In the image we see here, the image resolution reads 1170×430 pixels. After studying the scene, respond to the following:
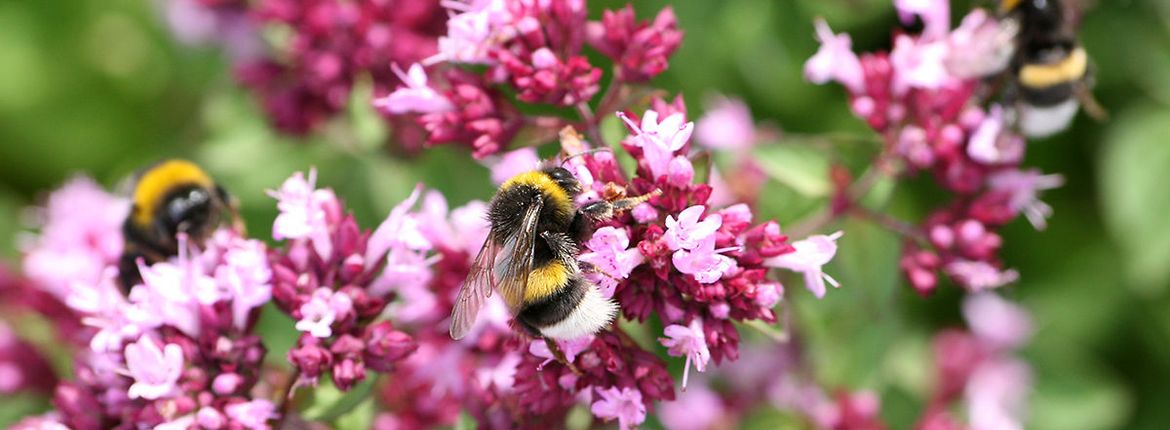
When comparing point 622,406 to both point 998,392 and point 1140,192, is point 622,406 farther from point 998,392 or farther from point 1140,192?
point 1140,192

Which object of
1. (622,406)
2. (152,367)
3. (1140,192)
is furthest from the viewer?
(1140,192)

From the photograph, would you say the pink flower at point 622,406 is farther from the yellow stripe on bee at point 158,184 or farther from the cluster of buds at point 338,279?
the yellow stripe on bee at point 158,184

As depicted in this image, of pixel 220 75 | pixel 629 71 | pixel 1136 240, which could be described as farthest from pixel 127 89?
pixel 1136 240

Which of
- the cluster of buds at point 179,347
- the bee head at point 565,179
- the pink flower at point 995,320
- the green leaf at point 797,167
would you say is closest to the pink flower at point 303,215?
the cluster of buds at point 179,347

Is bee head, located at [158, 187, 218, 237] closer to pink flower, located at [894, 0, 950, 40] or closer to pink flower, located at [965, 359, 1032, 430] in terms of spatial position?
pink flower, located at [894, 0, 950, 40]

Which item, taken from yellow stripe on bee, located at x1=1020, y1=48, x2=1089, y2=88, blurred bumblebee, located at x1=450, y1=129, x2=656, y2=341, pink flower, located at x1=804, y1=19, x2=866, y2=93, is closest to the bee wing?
blurred bumblebee, located at x1=450, y1=129, x2=656, y2=341

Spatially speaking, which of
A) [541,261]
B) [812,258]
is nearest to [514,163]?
[541,261]

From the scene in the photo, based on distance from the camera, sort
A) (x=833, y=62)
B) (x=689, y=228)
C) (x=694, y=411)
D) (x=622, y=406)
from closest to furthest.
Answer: (x=689, y=228) < (x=622, y=406) < (x=833, y=62) < (x=694, y=411)
